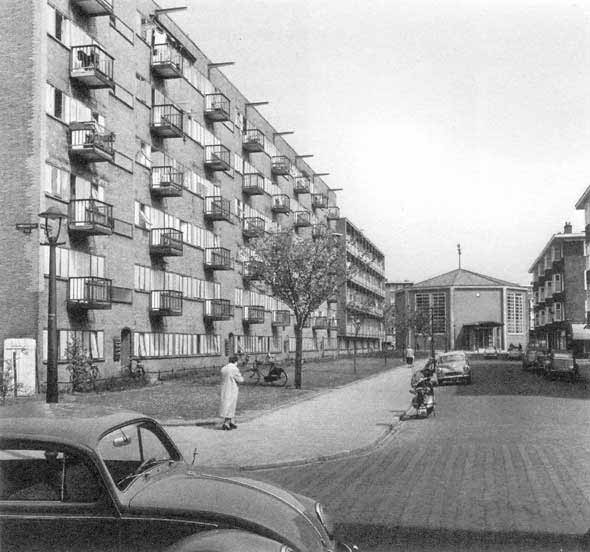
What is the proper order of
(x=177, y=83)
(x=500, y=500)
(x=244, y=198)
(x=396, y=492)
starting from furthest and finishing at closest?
(x=244, y=198) < (x=177, y=83) < (x=396, y=492) < (x=500, y=500)

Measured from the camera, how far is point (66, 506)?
13.4 ft

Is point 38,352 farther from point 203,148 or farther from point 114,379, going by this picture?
point 203,148

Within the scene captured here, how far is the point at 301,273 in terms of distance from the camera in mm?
27984

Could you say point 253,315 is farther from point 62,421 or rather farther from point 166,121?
point 62,421

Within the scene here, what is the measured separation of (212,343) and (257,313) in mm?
8217

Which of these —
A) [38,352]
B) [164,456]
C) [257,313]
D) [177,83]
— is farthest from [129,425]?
[257,313]

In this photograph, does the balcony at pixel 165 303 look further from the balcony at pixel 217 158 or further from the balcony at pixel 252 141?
the balcony at pixel 252 141

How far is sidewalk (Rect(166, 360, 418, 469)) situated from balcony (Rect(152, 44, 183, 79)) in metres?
22.0

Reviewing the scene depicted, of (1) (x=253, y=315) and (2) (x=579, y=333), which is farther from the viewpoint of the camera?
(1) (x=253, y=315)

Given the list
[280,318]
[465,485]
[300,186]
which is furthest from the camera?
[300,186]

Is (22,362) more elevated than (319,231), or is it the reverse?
(319,231)

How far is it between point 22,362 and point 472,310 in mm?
80939

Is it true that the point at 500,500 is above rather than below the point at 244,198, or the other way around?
below

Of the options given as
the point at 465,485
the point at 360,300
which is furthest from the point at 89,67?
the point at 360,300
